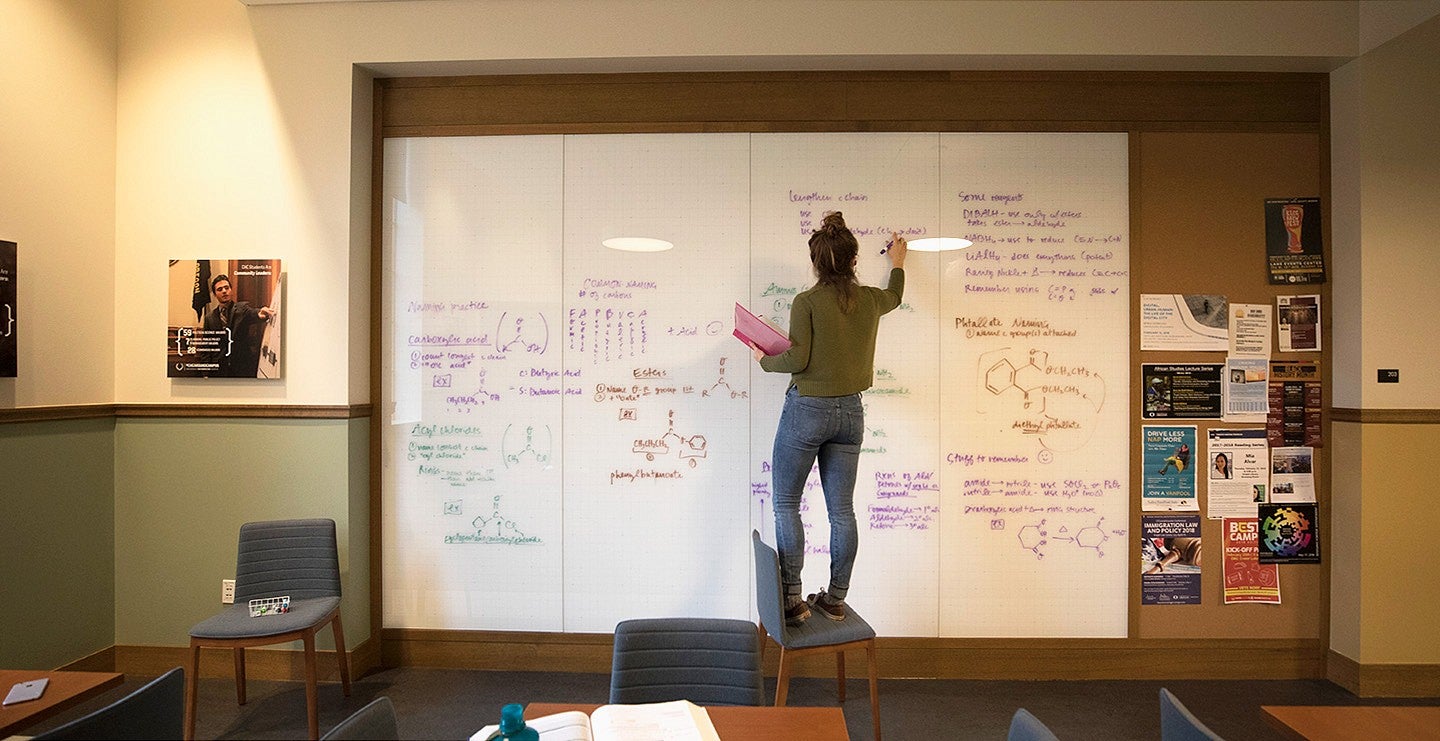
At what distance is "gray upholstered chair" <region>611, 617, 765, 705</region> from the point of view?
6.36 ft

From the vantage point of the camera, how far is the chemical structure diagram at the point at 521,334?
3625 millimetres

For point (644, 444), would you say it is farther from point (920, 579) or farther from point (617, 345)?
point (920, 579)

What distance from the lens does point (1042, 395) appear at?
3.54 meters

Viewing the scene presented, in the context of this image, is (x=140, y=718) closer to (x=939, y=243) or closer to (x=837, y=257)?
(x=837, y=257)

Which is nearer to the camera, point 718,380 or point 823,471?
point 823,471

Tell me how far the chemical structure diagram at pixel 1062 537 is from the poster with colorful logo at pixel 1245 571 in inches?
22.7

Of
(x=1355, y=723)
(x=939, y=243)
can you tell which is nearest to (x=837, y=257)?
(x=939, y=243)

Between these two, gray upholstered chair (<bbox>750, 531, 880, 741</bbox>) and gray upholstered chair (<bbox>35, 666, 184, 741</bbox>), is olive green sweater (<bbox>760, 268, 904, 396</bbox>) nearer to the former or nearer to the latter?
gray upholstered chair (<bbox>750, 531, 880, 741</bbox>)

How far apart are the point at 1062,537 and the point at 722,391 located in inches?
A: 68.8

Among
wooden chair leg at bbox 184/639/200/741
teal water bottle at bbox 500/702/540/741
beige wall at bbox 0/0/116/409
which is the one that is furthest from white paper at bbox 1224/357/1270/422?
beige wall at bbox 0/0/116/409

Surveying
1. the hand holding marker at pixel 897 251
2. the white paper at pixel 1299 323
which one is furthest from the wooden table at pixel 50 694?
the white paper at pixel 1299 323

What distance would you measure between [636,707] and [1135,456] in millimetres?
2887

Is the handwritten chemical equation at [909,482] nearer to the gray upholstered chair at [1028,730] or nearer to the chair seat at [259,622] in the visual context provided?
the gray upholstered chair at [1028,730]

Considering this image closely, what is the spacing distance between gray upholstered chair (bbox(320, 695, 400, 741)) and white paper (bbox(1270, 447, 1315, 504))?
385cm
